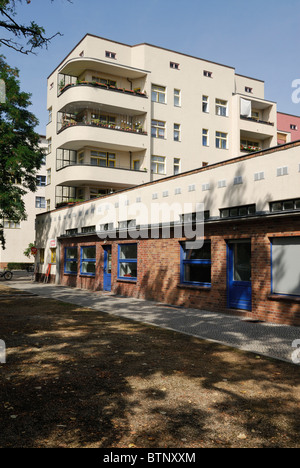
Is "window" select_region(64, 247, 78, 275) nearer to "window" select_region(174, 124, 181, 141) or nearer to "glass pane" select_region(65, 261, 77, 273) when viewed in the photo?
"glass pane" select_region(65, 261, 77, 273)

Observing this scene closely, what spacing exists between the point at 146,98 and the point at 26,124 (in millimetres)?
9237

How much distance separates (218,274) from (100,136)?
18262mm

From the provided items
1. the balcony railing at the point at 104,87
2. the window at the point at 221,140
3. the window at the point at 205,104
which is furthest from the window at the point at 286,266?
the window at the point at 205,104

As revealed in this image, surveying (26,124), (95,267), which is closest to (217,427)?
(95,267)

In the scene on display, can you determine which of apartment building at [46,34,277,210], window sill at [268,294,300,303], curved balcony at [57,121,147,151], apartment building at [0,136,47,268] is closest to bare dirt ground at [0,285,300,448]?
window sill at [268,294,300,303]

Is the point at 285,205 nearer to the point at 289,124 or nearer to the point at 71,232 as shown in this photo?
the point at 71,232

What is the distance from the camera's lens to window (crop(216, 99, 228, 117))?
35.1m

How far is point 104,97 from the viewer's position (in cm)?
2864

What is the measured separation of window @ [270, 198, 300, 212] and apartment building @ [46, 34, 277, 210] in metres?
18.7

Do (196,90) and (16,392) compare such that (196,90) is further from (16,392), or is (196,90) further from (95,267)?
(16,392)

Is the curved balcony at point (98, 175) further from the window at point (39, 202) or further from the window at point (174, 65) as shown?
the window at point (39, 202)

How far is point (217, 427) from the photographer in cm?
433

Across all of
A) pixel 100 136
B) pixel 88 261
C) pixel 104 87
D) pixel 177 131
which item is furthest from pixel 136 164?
pixel 88 261

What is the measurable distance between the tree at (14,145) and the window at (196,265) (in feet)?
51.4
